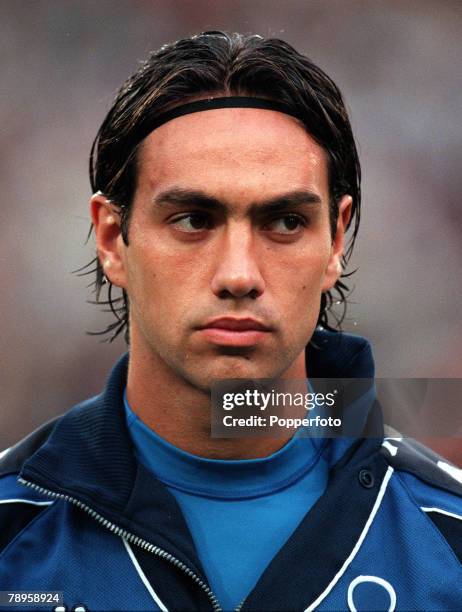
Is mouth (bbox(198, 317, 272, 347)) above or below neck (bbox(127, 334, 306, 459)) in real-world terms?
above

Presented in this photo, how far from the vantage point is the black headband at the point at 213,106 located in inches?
102

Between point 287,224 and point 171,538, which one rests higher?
point 287,224

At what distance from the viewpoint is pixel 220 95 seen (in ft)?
8.61

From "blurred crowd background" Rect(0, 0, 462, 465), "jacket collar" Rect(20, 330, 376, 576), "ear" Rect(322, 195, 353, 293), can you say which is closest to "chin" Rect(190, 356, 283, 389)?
"jacket collar" Rect(20, 330, 376, 576)

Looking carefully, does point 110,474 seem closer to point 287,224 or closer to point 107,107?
point 287,224

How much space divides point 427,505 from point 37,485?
1.06m

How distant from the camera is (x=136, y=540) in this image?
91.7 inches

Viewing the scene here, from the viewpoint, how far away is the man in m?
2.33

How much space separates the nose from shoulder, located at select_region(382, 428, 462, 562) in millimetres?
709

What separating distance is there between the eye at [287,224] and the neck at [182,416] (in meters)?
0.42

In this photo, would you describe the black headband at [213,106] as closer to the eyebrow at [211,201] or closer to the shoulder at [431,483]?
the eyebrow at [211,201]

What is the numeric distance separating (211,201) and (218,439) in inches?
25.6

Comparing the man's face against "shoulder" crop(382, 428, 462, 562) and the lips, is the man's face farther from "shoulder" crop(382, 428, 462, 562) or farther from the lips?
"shoulder" crop(382, 428, 462, 562)

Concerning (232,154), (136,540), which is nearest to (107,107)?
(232,154)
